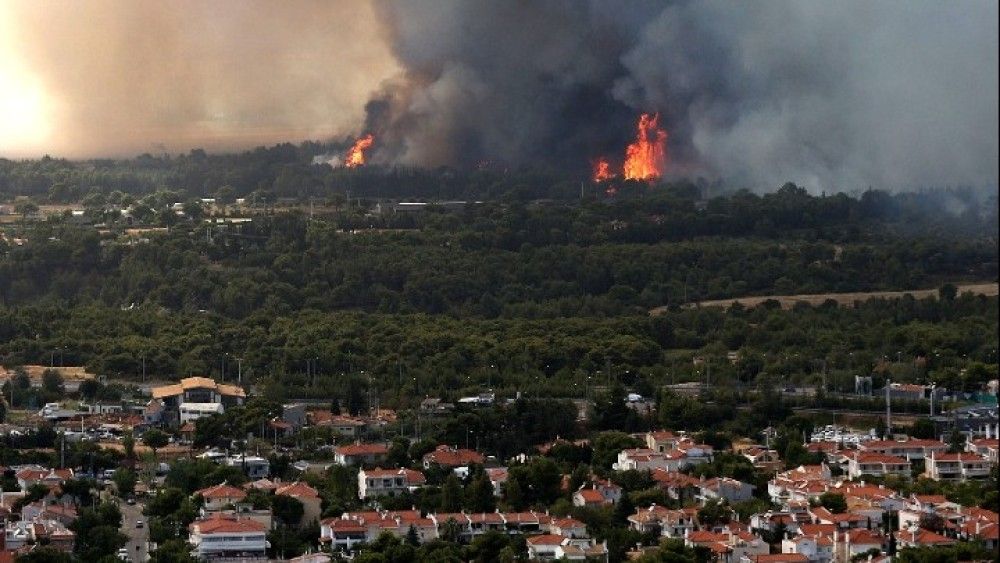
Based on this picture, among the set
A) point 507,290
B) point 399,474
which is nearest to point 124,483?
point 399,474

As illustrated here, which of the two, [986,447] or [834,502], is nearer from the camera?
[834,502]

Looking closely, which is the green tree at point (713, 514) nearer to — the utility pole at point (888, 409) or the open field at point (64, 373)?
the utility pole at point (888, 409)

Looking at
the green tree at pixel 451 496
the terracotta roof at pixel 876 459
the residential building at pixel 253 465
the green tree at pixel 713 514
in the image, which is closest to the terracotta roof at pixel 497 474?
the green tree at pixel 451 496

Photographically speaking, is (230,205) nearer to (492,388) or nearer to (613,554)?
(492,388)

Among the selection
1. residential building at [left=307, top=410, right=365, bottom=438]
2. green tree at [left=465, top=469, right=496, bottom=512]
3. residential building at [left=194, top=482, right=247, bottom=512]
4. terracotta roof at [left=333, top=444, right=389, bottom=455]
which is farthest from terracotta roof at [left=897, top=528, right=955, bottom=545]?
residential building at [left=307, top=410, right=365, bottom=438]

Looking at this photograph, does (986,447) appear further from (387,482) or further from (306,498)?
(306,498)
